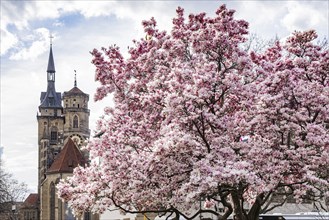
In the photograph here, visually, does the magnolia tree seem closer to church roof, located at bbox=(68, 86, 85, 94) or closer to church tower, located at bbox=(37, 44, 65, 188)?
church tower, located at bbox=(37, 44, 65, 188)

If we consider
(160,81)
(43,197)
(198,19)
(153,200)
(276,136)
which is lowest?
(153,200)

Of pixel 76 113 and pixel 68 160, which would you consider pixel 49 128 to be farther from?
pixel 68 160

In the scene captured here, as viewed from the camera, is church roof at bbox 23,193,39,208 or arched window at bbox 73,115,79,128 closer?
arched window at bbox 73,115,79,128

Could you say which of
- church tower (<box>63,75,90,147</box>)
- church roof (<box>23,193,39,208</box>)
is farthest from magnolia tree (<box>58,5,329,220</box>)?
church roof (<box>23,193,39,208</box>)

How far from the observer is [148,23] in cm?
1669

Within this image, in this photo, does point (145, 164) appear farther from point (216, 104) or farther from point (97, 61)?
point (97, 61)

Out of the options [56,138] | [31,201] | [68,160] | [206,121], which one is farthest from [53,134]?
[206,121]

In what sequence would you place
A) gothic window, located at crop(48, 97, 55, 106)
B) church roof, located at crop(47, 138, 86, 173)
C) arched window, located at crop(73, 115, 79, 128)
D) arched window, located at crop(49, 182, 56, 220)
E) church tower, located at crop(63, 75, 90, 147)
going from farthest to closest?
gothic window, located at crop(48, 97, 55, 106) < arched window, located at crop(73, 115, 79, 128) < church tower, located at crop(63, 75, 90, 147) < arched window, located at crop(49, 182, 56, 220) < church roof, located at crop(47, 138, 86, 173)

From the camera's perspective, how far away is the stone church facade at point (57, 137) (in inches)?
3556

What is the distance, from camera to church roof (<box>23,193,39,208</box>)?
12257 cm

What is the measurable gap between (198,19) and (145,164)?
3.95 metres

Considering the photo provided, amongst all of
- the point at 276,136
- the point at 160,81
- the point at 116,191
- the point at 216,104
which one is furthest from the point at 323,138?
the point at 116,191

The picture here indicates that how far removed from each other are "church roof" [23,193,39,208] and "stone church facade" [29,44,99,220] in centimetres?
188

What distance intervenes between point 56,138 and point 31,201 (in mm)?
13965
